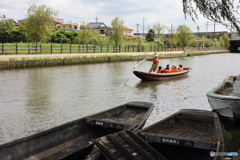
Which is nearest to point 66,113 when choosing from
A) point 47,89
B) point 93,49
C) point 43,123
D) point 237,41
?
Answer: point 43,123

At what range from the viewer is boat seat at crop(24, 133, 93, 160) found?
4.35 meters

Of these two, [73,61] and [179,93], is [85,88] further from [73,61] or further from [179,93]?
[73,61]

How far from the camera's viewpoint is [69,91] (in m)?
13.5

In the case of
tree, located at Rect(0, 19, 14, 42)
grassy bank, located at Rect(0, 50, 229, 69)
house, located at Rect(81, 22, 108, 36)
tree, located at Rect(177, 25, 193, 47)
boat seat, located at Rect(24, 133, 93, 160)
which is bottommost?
boat seat, located at Rect(24, 133, 93, 160)

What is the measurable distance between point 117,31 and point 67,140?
3872cm

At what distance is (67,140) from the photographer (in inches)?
226

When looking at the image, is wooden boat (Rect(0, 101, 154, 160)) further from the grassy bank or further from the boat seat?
the grassy bank

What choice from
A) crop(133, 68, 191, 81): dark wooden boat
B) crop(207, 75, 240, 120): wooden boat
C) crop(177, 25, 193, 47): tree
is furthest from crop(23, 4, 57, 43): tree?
crop(177, 25, 193, 47): tree

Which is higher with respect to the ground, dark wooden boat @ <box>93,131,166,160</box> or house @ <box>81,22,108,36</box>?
house @ <box>81,22,108,36</box>

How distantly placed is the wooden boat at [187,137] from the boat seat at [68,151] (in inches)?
51.1

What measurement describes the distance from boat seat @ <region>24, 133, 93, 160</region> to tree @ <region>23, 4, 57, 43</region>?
2699cm

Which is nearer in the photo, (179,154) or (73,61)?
(179,154)

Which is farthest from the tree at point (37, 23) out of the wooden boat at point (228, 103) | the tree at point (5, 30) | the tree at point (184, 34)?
the tree at point (184, 34)

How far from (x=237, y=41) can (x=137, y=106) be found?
275ft
